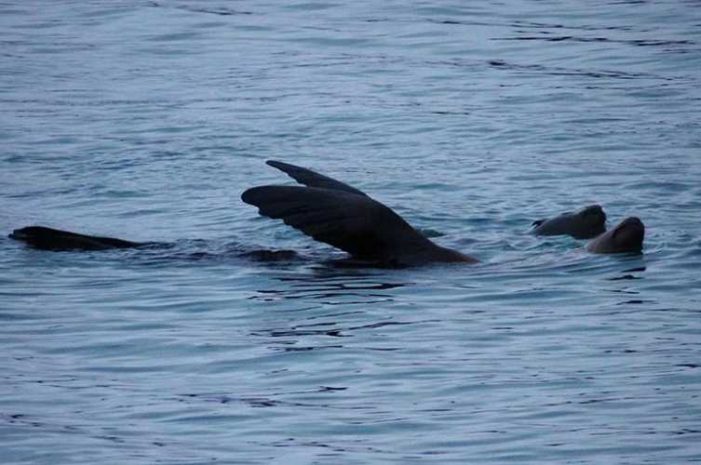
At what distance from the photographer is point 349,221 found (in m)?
9.98

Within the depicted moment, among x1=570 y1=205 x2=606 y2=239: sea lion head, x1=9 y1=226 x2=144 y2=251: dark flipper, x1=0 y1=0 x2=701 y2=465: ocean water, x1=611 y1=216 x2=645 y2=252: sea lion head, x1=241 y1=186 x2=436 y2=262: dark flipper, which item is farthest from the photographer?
x1=570 y1=205 x2=606 y2=239: sea lion head

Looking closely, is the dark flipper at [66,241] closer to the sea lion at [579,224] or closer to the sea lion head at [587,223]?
the sea lion at [579,224]

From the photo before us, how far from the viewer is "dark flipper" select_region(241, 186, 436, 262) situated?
9930 millimetres

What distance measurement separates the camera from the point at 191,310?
9.70 metres

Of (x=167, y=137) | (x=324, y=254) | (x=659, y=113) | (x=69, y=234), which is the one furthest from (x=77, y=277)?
(x=659, y=113)

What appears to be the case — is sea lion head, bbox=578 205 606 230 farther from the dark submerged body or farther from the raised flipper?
the raised flipper

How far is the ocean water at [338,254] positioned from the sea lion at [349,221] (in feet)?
0.47

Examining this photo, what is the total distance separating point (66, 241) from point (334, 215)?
2040 millimetres

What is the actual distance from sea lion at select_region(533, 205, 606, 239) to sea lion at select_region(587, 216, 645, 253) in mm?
514

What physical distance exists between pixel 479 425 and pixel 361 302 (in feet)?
7.79

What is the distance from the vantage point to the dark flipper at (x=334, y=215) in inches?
391

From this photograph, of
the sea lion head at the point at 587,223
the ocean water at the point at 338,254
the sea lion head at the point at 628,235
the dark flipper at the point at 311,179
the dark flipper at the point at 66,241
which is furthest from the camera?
the sea lion head at the point at 587,223

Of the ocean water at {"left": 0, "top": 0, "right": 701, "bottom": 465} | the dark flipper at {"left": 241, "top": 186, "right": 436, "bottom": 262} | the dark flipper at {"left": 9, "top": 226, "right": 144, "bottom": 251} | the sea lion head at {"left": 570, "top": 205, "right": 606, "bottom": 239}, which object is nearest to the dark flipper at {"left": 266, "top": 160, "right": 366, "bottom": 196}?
the dark flipper at {"left": 241, "top": 186, "right": 436, "bottom": 262}

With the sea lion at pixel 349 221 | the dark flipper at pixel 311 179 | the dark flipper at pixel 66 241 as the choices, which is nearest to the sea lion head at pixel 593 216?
the sea lion at pixel 349 221
